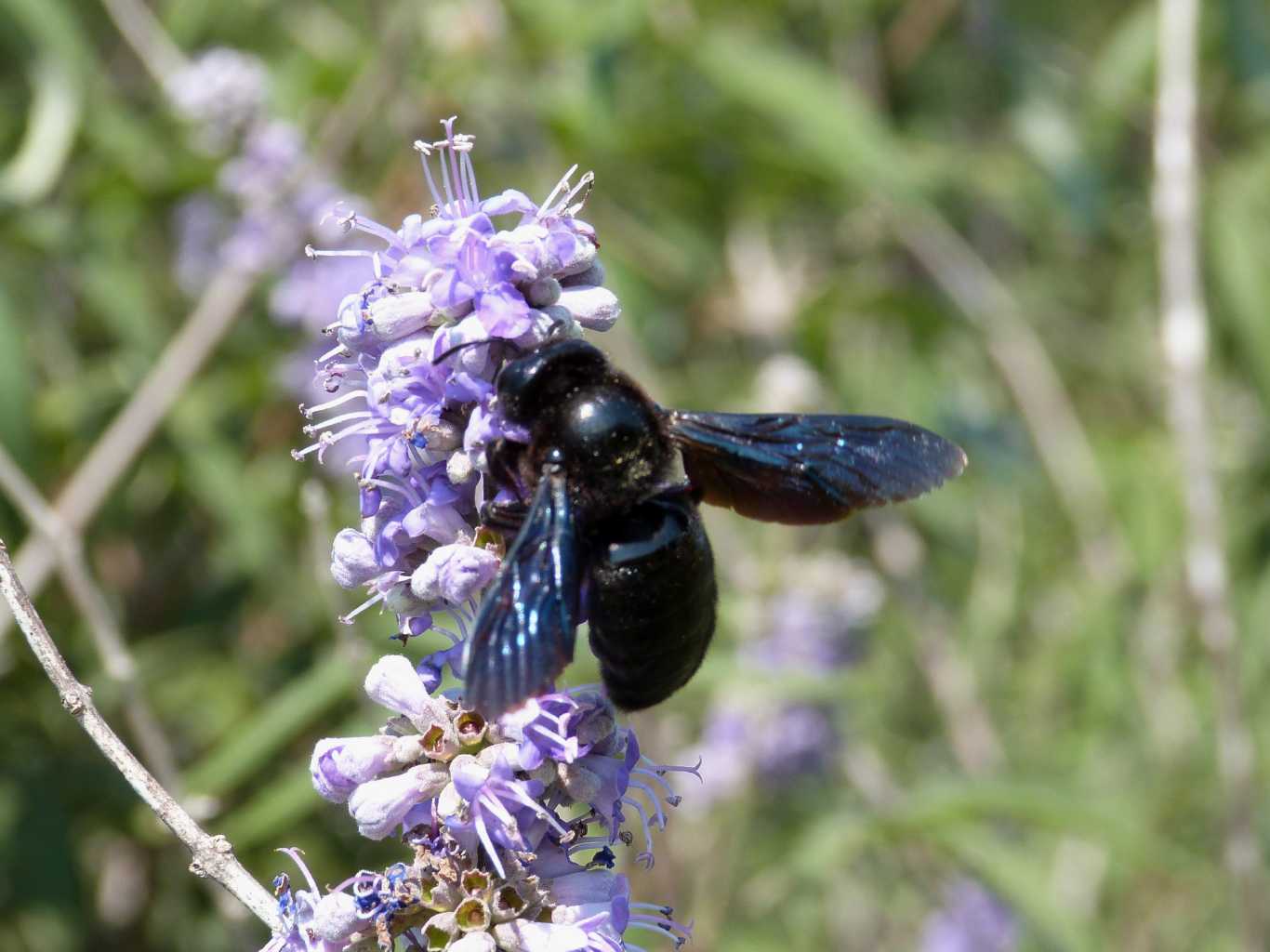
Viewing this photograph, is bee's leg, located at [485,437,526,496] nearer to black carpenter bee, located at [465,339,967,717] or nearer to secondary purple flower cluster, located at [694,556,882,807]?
black carpenter bee, located at [465,339,967,717]

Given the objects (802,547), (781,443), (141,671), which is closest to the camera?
(781,443)

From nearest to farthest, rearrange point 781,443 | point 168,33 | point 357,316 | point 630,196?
point 357,316 → point 781,443 → point 168,33 → point 630,196

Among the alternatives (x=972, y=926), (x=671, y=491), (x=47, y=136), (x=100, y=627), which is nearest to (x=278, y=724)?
(x=100, y=627)

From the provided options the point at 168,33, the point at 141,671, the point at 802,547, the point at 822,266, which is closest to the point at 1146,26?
the point at 822,266

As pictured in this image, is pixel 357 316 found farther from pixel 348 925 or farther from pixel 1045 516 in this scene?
pixel 1045 516

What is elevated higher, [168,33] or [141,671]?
[168,33]

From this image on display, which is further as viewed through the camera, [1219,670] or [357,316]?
[1219,670]

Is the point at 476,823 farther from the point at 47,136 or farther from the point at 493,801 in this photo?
the point at 47,136
